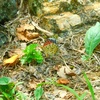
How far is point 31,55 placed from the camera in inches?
73.4

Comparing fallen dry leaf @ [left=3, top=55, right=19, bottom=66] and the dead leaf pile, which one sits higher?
the dead leaf pile

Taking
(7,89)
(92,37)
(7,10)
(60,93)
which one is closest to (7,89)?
(7,89)

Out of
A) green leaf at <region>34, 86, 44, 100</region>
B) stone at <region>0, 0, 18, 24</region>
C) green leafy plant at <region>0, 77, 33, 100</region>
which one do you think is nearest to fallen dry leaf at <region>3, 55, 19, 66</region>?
green leafy plant at <region>0, 77, 33, 100</region>

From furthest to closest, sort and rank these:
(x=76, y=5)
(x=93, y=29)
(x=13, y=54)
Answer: (x=76, y=5)
(x=13, y=54)
(x=93, y=29)

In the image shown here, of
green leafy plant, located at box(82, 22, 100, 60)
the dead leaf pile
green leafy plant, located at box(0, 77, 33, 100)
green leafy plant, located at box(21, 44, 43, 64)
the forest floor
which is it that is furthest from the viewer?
the dead leaf pile

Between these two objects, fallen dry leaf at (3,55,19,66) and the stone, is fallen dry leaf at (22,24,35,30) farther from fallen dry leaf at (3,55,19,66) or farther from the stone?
fallen dry leaf at (3,55,19,66)

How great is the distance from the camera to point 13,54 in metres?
1.99

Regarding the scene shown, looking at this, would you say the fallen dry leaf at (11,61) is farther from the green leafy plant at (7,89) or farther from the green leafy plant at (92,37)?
the green leafy plant at (92,37)

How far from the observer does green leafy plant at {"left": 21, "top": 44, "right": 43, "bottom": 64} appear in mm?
1850

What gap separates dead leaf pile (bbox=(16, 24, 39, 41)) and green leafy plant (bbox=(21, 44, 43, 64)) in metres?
0.30

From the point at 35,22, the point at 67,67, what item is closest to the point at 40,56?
the point at 67,67

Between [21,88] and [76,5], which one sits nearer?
[21,88]

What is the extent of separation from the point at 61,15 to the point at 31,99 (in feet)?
2.96

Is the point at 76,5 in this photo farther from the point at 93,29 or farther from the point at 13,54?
the point at 93,29
